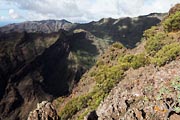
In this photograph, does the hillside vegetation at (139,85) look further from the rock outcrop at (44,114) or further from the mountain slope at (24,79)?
the mountain slope at (24,79)

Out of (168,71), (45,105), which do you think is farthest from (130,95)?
(45,105)

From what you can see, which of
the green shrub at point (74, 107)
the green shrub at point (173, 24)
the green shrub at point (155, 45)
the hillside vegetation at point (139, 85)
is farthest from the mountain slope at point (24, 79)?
the green shrub at point (155, 45)

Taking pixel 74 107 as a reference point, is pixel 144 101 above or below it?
above

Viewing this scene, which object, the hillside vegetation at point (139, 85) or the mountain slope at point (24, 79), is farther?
the mountain slope at point (24, 79)

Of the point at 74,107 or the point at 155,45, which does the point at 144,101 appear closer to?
the point at 155,45

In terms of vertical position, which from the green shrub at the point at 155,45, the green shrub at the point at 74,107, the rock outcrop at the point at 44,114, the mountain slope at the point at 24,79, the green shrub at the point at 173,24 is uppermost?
the green shrub at the point at 173,24

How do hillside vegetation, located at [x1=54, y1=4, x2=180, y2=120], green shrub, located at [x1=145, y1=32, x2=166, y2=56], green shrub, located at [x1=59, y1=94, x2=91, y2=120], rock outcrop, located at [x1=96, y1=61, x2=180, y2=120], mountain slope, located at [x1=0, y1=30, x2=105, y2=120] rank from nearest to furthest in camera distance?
1. rock outcrop, located at [x1=96, y1=61, x2=180, y2=120]
2. hillside vegetation, located at [x1=54, y1=4, x2=180, y2=120]
3. green shrub, located at [x1=145, y1=32, x2=166, y2=56]
4. green shrub, located at [x1=59, y1=94, x2=91, y2=120]
5. mountain slope, located at [x1=0, y1=30, x2=105, y2=120]

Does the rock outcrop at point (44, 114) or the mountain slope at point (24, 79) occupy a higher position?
the rock outcrop at point (44, 114)

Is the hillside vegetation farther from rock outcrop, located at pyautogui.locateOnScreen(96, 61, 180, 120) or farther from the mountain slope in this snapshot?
the mountain slope

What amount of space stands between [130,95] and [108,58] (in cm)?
5464

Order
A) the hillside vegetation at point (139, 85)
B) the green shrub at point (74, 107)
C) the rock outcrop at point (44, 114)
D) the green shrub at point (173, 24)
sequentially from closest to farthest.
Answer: the hillside vegetation at point (139, 85) < the rock outcrop at point (44, 114) < the green shrub at point (74, 107) < the green shrub at point (173, 24)

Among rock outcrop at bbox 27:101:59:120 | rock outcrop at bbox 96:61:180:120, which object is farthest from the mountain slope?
rock outcrop at bbox 96:61:180:120

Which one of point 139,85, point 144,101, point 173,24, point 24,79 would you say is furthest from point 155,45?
point 24,79

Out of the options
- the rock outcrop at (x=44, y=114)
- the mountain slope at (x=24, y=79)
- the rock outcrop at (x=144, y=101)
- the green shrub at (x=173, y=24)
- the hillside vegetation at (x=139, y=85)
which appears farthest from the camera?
the mountain slope at (x=24, y=79)
